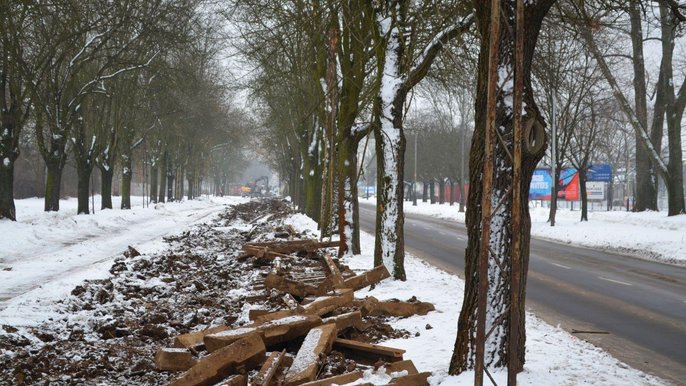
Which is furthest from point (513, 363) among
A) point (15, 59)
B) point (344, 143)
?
point (15, 59)

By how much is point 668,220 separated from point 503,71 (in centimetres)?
2494

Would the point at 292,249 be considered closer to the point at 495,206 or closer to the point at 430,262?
the point at 430,262

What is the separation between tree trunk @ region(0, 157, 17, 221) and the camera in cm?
2423

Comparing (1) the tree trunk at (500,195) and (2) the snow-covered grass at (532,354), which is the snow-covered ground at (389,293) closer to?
(2) the snow-covered grass at (532,354)

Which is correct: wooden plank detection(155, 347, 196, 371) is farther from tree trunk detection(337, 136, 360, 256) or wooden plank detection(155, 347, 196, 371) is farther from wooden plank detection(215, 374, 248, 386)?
tree trunk detection(337, 136, 360, 256)

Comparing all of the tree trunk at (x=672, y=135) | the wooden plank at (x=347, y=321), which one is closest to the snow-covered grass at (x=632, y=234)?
the tree trunk at (x=672, y=135)

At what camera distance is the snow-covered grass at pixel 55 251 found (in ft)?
33.0

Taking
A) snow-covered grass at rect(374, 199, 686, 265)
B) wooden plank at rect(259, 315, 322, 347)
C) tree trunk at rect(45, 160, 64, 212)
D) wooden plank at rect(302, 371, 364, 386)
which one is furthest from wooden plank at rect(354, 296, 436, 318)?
tree trunk at rect(45, 160, 64, 212)

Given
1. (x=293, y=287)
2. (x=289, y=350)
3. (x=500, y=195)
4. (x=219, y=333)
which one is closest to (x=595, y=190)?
(x=293, y=287)

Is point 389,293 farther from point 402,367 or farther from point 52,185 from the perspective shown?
point 52,185

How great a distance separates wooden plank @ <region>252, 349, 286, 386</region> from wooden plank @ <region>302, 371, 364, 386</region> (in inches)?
19.1

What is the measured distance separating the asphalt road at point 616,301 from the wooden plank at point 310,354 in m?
3.58

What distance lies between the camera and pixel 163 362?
21.1ft

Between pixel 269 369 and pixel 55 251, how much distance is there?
14.5 metres
